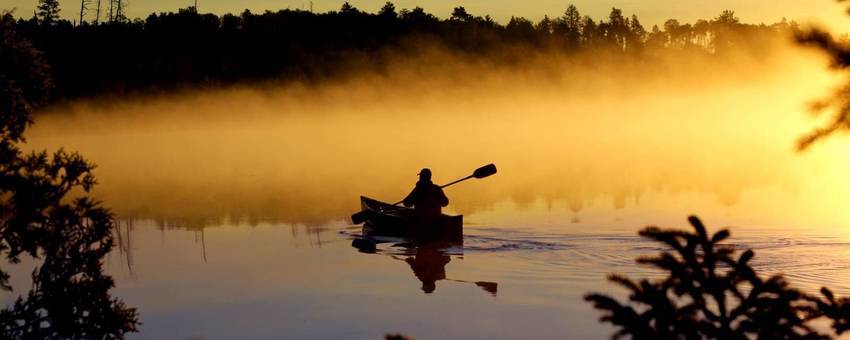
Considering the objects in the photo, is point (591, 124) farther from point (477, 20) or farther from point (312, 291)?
point (312, 291)

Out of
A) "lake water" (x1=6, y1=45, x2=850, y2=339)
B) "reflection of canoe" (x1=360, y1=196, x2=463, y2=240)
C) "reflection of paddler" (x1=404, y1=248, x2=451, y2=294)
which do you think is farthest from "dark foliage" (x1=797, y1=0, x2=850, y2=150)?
"reflection of canoe" (x1=360, y1=196, x2=463, y2=240)

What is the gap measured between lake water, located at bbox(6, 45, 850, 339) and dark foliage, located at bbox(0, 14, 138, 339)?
3.37m

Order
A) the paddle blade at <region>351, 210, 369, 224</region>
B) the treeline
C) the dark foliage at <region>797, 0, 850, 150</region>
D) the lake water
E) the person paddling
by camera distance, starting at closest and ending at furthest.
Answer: the dark foliage at <region>797, 0, 850, 150</region>, the lake water, the person paddling, the paddle blade at <region>351, 210, 369, 224</region>, the treeline

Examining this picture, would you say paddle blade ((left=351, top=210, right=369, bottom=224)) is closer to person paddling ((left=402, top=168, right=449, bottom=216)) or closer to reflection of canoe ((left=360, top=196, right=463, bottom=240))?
reflection of canoe ((left=360, top=196, right=463, bottom=240))

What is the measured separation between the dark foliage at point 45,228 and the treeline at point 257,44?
86.0m

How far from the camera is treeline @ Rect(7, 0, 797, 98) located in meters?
111

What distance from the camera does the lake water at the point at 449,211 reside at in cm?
1644

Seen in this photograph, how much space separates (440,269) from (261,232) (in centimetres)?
833

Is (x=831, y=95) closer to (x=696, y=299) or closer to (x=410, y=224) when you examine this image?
(x=696, y=299)

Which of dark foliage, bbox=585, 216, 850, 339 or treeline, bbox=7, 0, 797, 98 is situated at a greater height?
treeline, bbox=7, 0, 797, 98

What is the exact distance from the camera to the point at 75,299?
1158 centimetres

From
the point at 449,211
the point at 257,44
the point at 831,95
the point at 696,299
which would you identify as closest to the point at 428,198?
the point at 449,211

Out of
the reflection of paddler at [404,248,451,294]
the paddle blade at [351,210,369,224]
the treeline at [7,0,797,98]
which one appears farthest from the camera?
the treeline at [7,0,797,98]

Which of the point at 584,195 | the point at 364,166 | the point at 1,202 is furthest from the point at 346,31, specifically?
the point at 1,202
